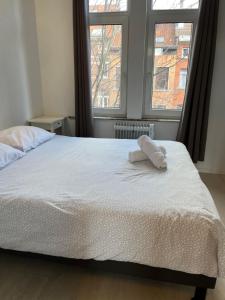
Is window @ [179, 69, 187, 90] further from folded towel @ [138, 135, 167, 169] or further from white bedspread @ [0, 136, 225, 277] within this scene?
white bedspread @ [0, 136, 225, 277]

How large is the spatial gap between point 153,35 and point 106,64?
73 centimetres

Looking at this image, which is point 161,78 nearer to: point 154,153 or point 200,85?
point 200,85

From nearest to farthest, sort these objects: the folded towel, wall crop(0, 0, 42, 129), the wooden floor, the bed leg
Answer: the bed leg < the wooden floor < the folded towel < wall crop(0, 0, 42, 129)

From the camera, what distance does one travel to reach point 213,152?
3.30 m

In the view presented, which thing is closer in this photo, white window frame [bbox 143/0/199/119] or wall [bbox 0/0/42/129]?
wall [bbox 0/0/42/129]

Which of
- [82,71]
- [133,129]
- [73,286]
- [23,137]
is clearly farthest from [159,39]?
[73,286]

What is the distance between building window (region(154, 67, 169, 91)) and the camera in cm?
317

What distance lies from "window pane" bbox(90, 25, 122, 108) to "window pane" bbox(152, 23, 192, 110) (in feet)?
1.73

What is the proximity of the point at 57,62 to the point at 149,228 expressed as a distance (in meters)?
2.83

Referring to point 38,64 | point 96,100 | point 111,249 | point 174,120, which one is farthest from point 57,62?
point 111,249

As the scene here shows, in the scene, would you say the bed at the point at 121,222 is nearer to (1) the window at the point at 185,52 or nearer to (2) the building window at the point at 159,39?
(1) the window at the point at 185,52

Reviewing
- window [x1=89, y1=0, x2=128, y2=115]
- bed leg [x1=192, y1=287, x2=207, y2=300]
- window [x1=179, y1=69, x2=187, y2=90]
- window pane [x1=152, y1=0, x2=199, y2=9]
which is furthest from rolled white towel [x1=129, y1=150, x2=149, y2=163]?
window pane [x1=152, y1=0, x2=199, y2=9]

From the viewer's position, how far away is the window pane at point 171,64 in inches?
119

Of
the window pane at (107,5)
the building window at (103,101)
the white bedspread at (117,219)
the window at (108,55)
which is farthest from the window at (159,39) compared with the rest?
the white bedspread at (117,219)
